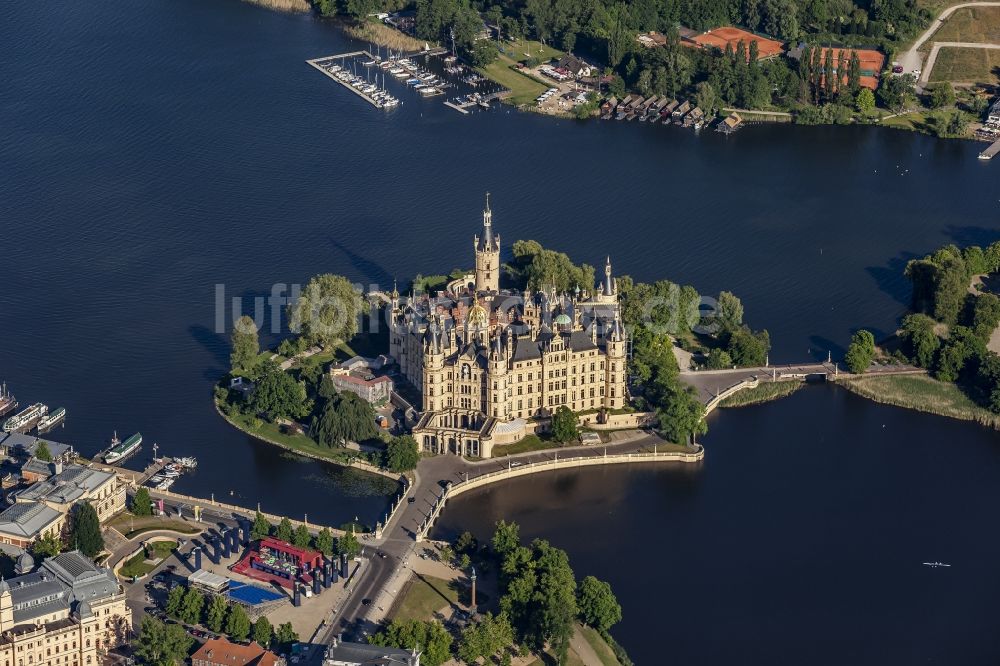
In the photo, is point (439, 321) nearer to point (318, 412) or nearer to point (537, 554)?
point (318, 412)

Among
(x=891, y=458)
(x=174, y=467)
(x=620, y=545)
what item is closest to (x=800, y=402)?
(x=891, y=458)

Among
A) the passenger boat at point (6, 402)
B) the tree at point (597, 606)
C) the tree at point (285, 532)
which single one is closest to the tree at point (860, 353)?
the tree at point (597, 606)

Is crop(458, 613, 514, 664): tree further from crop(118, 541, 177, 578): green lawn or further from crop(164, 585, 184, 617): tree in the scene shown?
crop(118, 541, 177, 578): green lawn

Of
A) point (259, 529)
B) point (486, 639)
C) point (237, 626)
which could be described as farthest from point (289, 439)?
point (486, 639)

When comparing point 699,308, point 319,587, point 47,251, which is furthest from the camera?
point 47,251

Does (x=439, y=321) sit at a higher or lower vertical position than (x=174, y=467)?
higher

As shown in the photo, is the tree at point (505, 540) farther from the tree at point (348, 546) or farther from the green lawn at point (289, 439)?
the green lawn at point (289, 439)

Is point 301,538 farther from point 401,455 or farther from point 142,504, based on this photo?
point 401,455
